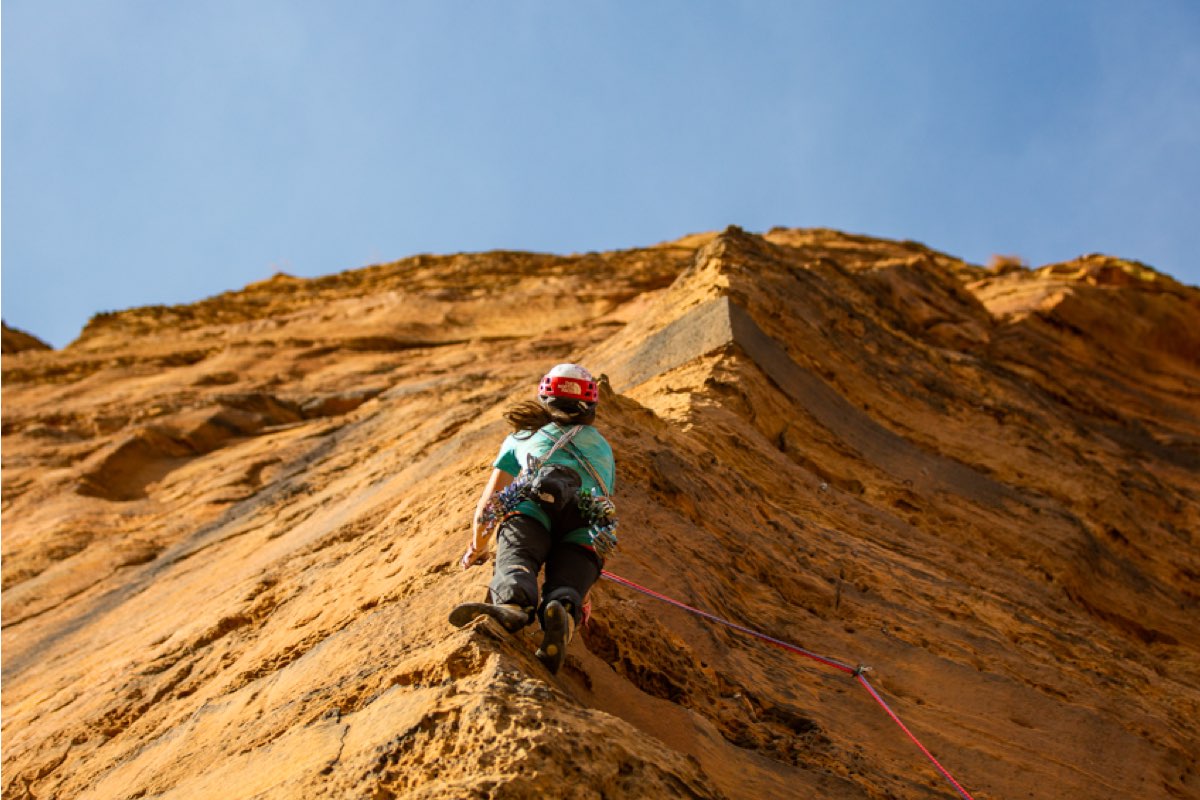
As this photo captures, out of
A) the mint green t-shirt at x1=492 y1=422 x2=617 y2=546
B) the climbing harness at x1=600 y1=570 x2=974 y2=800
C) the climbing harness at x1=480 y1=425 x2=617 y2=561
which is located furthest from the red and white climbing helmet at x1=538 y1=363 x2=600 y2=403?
the climbing harness at x1=600 y1=570 x2=974 y2=800

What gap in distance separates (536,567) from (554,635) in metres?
0.33

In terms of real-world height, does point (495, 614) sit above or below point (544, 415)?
below

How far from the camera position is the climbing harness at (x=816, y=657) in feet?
15.1

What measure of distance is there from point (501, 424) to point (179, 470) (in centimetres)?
745

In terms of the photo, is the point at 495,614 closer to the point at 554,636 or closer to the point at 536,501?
the point at 554,636

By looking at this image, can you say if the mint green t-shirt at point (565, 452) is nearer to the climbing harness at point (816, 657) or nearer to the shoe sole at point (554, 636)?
the climbing harness at point (816, 657)

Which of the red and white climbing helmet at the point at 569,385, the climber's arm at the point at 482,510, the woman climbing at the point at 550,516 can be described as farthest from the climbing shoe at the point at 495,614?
the red and white climbing helmet at the point at 569,385

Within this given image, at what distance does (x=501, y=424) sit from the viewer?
7.73 metres

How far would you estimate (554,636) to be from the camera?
136 inches

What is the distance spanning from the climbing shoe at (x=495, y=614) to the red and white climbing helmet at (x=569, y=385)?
39.5 inches

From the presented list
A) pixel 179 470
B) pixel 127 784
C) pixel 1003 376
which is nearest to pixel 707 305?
pixel 1003 376

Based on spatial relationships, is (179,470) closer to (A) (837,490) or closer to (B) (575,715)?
(A) (837,490)

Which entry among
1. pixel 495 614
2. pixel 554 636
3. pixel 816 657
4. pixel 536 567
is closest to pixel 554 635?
pixel 554 636

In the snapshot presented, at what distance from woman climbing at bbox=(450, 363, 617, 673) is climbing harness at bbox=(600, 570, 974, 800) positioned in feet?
1.70
